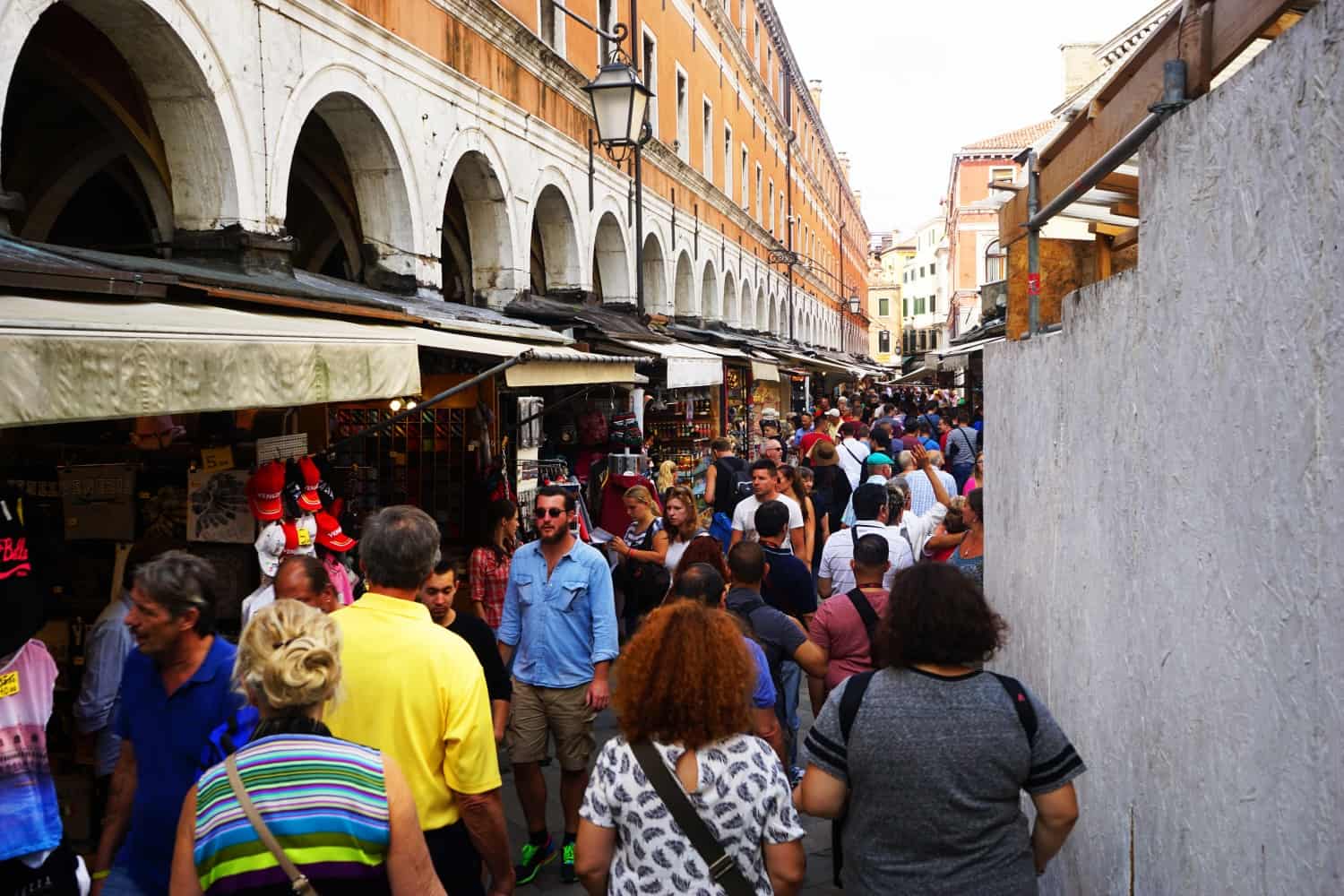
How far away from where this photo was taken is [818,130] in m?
50.9

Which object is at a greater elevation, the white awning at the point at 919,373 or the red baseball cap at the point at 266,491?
the white awning at the point at 919,373

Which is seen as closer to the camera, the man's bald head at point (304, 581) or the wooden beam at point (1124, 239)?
the man's bald head at point (304, 581)

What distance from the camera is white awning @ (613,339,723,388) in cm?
1060

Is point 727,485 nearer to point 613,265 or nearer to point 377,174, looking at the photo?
point 377,174

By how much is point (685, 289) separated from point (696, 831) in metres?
20.5

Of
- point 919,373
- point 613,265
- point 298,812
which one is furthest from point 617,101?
point 919,373

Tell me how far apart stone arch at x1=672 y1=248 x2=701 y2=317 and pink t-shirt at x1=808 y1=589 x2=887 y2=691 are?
695 inches

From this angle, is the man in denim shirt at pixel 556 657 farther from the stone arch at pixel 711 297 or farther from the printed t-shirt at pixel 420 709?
the stone arch at pixel 711 297

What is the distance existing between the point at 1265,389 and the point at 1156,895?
56.7 inches

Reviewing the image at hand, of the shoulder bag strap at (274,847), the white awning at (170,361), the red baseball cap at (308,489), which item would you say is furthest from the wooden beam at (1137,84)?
the red baseball cap at (308,489)

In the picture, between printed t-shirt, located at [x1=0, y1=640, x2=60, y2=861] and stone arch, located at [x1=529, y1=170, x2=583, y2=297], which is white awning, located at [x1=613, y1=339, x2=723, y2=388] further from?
printed t-shirt, located at [x1=0, y1=640, x2=60, y2=861]

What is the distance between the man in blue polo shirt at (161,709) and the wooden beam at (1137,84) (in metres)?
3.13

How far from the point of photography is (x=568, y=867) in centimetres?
479

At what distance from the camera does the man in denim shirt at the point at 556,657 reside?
480 centimetres
